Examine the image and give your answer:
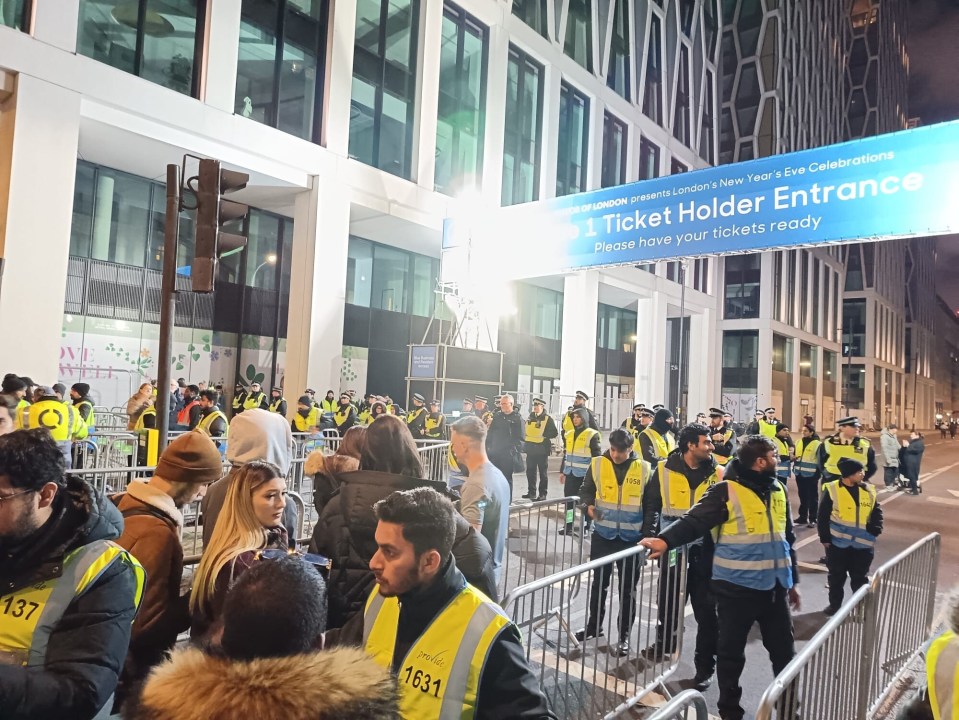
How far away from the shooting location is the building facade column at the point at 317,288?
54.6 feet

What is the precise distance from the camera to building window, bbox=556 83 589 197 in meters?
25.6

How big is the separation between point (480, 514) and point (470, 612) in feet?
6.91

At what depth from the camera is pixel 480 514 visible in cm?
407

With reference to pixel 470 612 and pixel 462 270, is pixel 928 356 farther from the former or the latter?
pixel 470 612

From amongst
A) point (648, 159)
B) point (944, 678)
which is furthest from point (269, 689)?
point (648, 159)

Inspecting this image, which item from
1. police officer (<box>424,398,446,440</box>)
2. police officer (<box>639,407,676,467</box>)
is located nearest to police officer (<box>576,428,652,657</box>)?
police officer (<box>639,407,676,467</box>)

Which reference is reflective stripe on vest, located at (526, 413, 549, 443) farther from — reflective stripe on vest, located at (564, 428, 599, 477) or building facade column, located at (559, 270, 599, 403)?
building facade column, located at (559, 270, 599, 403)

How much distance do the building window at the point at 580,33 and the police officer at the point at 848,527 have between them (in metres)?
23.9

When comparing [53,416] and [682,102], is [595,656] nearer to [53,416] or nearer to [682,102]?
[53,416]

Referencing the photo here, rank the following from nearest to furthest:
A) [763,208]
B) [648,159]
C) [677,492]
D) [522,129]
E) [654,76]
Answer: [677,492]
[763,208]
[522,129]
[648,159]
[654,76]

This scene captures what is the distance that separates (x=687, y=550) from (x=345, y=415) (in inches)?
434

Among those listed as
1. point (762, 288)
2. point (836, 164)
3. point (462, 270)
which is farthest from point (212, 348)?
point (762, 288)

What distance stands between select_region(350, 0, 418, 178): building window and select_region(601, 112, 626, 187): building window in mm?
11115

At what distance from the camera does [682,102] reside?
3506cm
